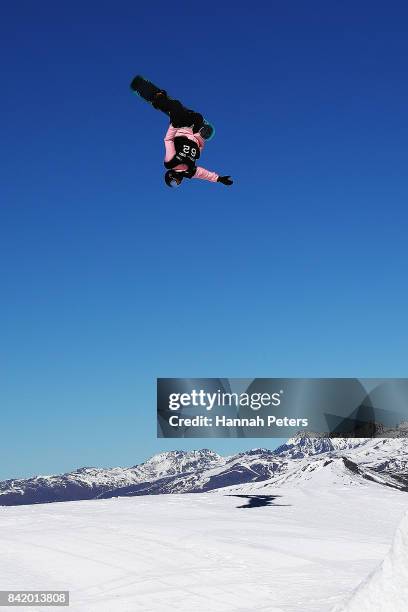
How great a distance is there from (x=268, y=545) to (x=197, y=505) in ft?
29.3

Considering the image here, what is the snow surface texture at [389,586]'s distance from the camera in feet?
29.6

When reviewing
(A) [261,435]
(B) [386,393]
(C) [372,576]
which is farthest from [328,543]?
(C) [372,576]

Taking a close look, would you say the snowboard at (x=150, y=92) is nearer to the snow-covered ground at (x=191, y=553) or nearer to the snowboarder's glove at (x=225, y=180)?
the snowboarder's glove at (x=225, y=180)

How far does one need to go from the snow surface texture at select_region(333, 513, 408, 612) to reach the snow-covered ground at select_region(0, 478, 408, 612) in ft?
17.6

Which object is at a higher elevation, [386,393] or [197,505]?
[386,393]

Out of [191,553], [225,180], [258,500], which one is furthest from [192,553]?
[258,500]

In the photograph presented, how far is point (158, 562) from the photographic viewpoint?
1991 cm

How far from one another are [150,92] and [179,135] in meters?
1.44

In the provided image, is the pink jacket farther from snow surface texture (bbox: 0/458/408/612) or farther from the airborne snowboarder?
snow surface texture (bbox: 0/458/408/612)

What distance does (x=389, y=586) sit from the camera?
30.1 feet

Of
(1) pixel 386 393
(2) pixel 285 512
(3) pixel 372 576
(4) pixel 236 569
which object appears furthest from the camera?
(2) pixel 285 512

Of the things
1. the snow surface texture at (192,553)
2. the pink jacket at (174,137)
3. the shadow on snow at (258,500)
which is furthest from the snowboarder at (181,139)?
the shadow on snow at (258,500)

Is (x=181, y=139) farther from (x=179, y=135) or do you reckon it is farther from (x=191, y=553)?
(x=191, y=553)

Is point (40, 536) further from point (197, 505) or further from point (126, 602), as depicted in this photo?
point (197, 505)
